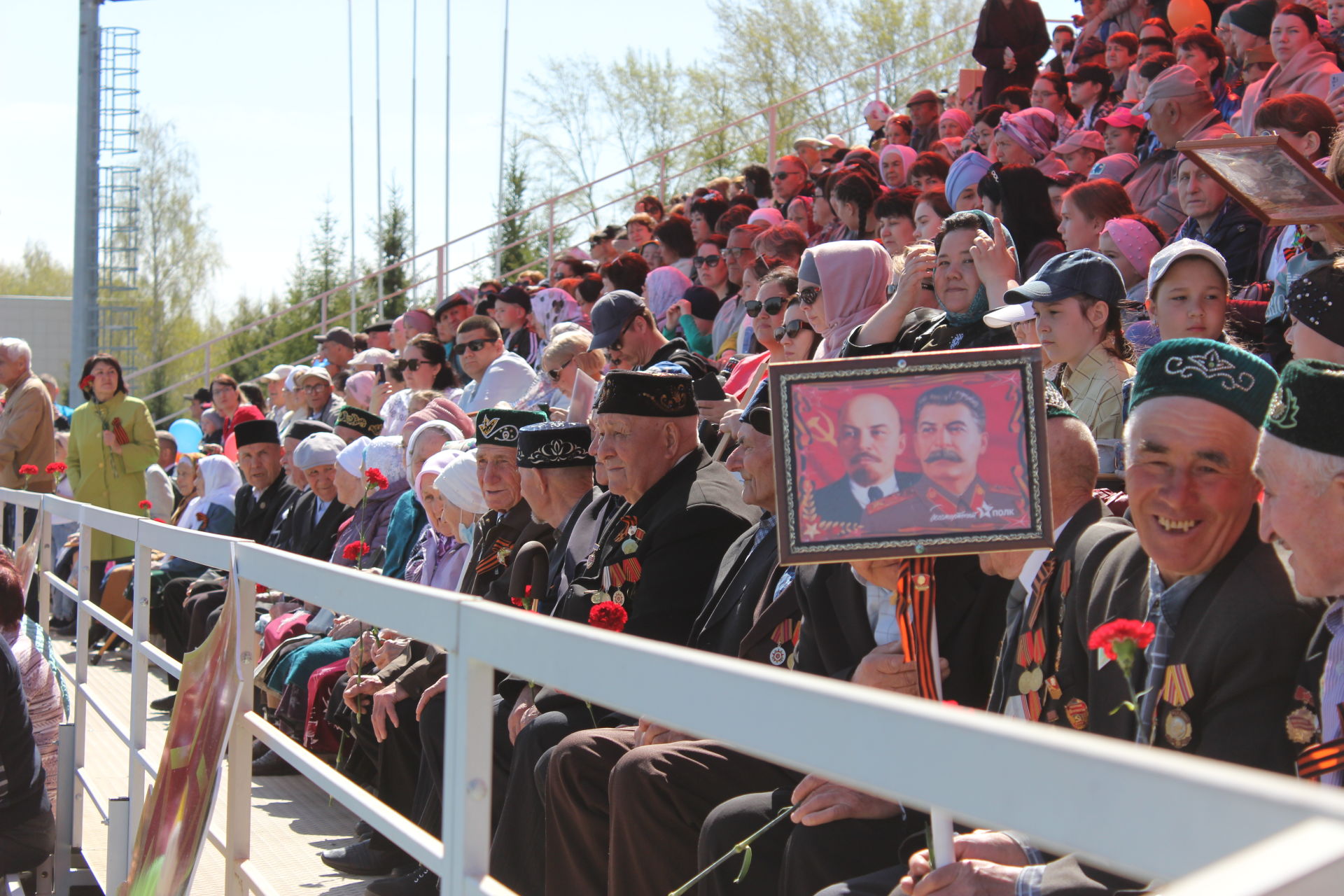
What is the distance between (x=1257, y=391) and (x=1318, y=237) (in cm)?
211

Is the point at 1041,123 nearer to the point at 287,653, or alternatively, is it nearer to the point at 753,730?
the point at 287,653

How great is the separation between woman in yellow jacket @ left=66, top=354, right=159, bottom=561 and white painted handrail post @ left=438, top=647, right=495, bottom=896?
8.47 metres

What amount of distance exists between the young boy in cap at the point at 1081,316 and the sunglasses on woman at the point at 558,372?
2.98m

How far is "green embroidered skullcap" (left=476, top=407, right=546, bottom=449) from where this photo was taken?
4.88m

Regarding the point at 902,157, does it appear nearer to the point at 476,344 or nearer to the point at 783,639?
the point at 476,344

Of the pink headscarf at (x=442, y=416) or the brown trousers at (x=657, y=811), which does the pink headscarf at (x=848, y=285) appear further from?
the pink headscarf at (x=442, y=416)

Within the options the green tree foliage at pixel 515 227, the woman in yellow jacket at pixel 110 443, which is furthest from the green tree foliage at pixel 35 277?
the woman in yellow jacket at pixel 110 443

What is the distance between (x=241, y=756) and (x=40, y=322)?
166ft

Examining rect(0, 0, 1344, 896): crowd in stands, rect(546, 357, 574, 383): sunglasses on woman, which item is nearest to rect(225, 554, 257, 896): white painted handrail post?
rect(0, 0, 1344, 896): crowd in stands

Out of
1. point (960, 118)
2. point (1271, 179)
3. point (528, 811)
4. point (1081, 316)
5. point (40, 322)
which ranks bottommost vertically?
point (528, 811)

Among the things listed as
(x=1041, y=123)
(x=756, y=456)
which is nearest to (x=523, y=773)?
Answer: (x=756, y=456)

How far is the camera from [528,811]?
11.5 feet

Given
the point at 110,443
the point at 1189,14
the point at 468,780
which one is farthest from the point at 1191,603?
the point at 110,443

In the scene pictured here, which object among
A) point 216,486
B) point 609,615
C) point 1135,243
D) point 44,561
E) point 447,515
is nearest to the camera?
point 609,615
